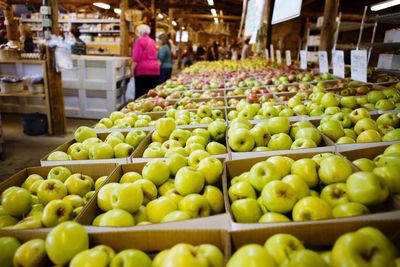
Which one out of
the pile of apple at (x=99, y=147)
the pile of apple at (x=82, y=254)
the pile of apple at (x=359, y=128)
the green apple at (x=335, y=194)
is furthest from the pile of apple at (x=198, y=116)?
the pile of apple at (x=82, y=254)

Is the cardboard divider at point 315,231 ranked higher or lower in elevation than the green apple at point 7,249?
higher

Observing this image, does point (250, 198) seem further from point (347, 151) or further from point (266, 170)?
point (347, 151)

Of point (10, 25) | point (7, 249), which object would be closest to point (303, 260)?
point (7, 249)

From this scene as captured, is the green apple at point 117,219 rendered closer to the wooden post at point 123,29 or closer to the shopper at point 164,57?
the shopper at point 164,57

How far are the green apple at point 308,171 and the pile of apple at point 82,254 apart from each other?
0.64m

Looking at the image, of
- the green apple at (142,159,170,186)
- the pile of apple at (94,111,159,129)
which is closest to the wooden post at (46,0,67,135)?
the pile of apple at (94,111,159,129)

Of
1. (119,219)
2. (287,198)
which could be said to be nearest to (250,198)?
(287,198)

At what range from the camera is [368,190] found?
122cm

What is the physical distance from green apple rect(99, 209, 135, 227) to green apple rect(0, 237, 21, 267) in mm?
314

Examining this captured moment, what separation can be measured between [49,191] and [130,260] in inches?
30.4

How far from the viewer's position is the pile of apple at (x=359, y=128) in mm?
2091

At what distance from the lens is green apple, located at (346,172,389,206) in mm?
1215

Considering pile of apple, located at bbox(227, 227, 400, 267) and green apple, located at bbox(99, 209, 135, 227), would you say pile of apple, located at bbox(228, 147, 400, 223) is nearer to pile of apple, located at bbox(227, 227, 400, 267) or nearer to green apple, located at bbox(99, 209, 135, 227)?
pile of apple, located at bbox(227, 227, 400, 267)

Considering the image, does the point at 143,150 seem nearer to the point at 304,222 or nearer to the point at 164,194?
the point at 164,194
